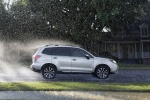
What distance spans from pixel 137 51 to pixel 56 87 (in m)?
42.1

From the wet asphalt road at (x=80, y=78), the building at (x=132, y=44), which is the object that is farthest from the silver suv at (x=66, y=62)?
the building at (x=132, y=44)

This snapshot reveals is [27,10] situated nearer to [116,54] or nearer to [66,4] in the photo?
[66,4]

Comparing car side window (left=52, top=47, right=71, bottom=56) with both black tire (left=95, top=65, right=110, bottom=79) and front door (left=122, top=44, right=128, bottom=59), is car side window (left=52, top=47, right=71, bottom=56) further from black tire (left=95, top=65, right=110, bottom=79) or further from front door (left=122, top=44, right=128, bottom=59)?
front door (left=122, top=44, right=128, bottom=59)

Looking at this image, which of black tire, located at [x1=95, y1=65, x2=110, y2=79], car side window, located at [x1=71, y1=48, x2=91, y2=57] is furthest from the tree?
black tire, located at [x1=95, y1=65, x2=110, y2=79]

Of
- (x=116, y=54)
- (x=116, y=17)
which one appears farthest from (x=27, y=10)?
(x=116, y=54)

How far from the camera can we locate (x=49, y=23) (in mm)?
40312

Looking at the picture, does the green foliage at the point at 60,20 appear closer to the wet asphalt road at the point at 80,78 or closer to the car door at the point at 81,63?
the wet asphalt road at the point at 80,78

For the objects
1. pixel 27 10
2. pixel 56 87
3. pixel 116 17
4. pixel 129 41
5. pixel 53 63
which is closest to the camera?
pixel 56 87

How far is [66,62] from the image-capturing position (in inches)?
794

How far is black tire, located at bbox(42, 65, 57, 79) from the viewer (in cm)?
2011

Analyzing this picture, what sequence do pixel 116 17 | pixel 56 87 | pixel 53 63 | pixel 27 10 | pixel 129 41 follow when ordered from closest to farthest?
pixel 56 87, pixel 53 63, pixel 116 17, pixel 27 10, pixel 129 41

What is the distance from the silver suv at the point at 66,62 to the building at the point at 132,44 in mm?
33519

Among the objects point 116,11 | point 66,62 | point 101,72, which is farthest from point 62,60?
point 116,11

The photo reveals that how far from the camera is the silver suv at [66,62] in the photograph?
20141 millimetres
